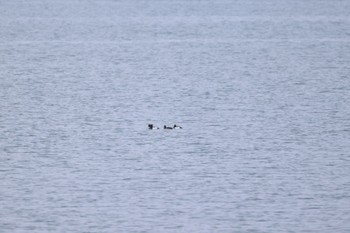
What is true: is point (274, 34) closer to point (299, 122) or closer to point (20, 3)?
point (299, 122)

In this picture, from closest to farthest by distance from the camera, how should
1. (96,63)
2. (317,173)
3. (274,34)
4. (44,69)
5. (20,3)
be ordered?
A: (317,173)
(44,69)
(96,63)
(274,34)
(20,3)

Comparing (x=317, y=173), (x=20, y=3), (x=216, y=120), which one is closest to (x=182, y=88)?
(x=216, y=120)

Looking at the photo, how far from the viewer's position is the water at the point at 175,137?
23.9 metres

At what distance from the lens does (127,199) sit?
82.1 ft

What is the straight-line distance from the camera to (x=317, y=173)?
27.7m

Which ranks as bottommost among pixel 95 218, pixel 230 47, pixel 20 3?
pixel 95 218

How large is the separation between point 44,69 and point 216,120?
19.7 m

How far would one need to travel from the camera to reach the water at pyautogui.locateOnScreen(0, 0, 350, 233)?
23.9 metres

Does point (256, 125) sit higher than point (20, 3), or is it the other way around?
point (20, 3)

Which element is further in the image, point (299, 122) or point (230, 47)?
point (230, 47)

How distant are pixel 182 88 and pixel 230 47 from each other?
75.9ft

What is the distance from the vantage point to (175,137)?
33.0m

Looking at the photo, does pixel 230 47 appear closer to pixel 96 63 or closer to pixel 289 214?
pixel 96 63

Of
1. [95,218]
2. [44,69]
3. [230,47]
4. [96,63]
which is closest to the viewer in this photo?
[95,218]
